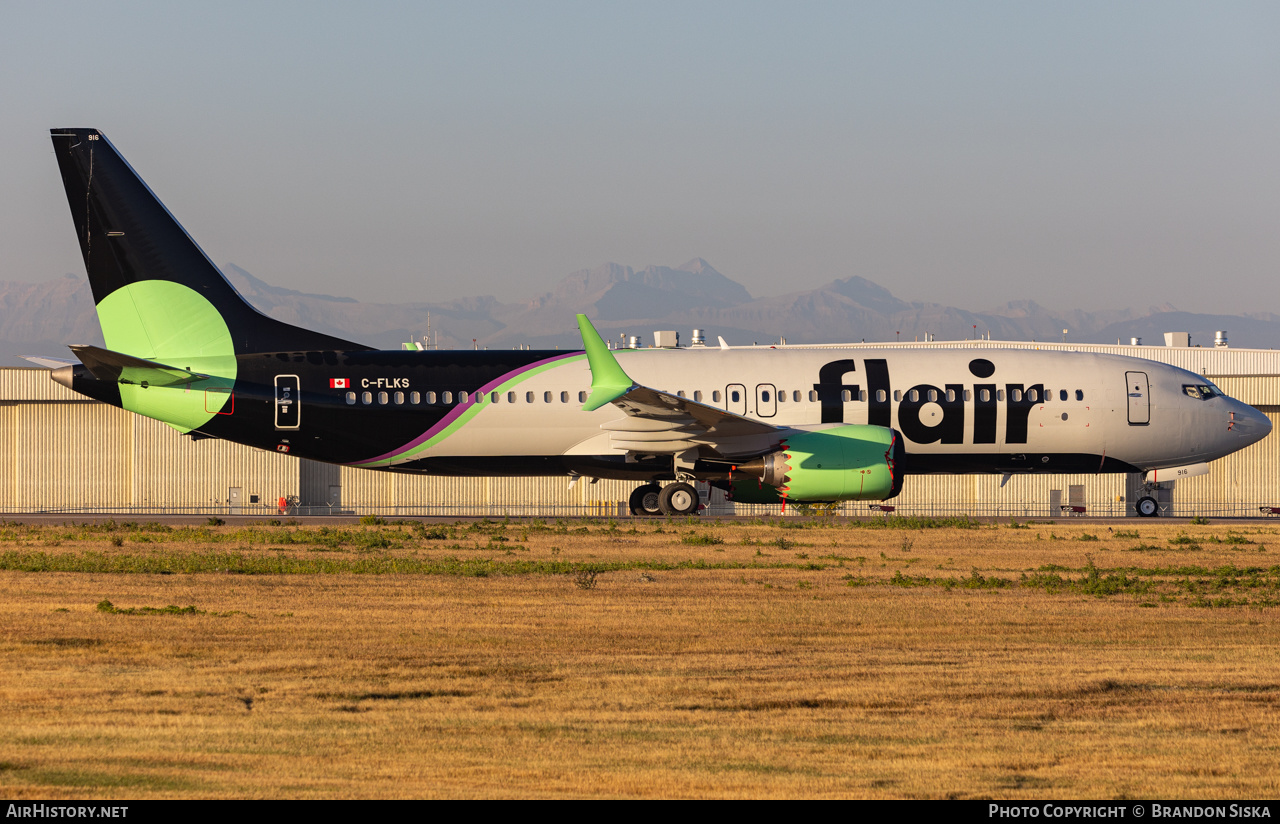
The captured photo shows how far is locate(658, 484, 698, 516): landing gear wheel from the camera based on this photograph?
3706 centimetres

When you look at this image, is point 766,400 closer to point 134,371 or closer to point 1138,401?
point 1138,401

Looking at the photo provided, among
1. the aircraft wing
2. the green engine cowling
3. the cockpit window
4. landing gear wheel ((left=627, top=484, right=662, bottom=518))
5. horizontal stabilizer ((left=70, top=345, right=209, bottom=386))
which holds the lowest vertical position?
landing gear wheel ((left=627, top=484, right=662, bottom=518))

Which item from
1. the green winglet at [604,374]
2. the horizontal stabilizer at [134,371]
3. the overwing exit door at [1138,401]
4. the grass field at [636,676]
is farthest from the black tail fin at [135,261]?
the overwing exit door at [1138,401]

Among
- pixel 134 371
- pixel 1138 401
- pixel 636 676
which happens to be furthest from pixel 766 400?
pixel 636 676

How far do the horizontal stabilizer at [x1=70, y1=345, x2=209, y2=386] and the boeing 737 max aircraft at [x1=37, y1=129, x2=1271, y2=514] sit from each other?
6cm

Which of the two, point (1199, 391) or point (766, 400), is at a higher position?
point (1199, 391)

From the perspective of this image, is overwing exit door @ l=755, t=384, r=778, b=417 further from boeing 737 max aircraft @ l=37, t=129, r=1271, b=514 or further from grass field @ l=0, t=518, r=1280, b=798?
grass field @ l=0, t=518, r=1280, b=798

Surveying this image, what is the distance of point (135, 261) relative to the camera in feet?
117

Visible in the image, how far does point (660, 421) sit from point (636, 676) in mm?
22613

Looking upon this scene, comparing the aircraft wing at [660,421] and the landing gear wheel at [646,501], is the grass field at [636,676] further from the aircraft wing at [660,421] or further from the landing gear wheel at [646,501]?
the landing gear wheel at [646,501]

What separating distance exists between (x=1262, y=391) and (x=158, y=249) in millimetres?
47839

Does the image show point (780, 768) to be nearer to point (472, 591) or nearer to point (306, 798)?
point (306, 798)

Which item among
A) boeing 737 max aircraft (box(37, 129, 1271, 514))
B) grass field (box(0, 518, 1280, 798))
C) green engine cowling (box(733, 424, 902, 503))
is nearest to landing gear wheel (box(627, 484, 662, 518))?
boeing 737 max aircraft (box(37, 129, 1271, 514))
